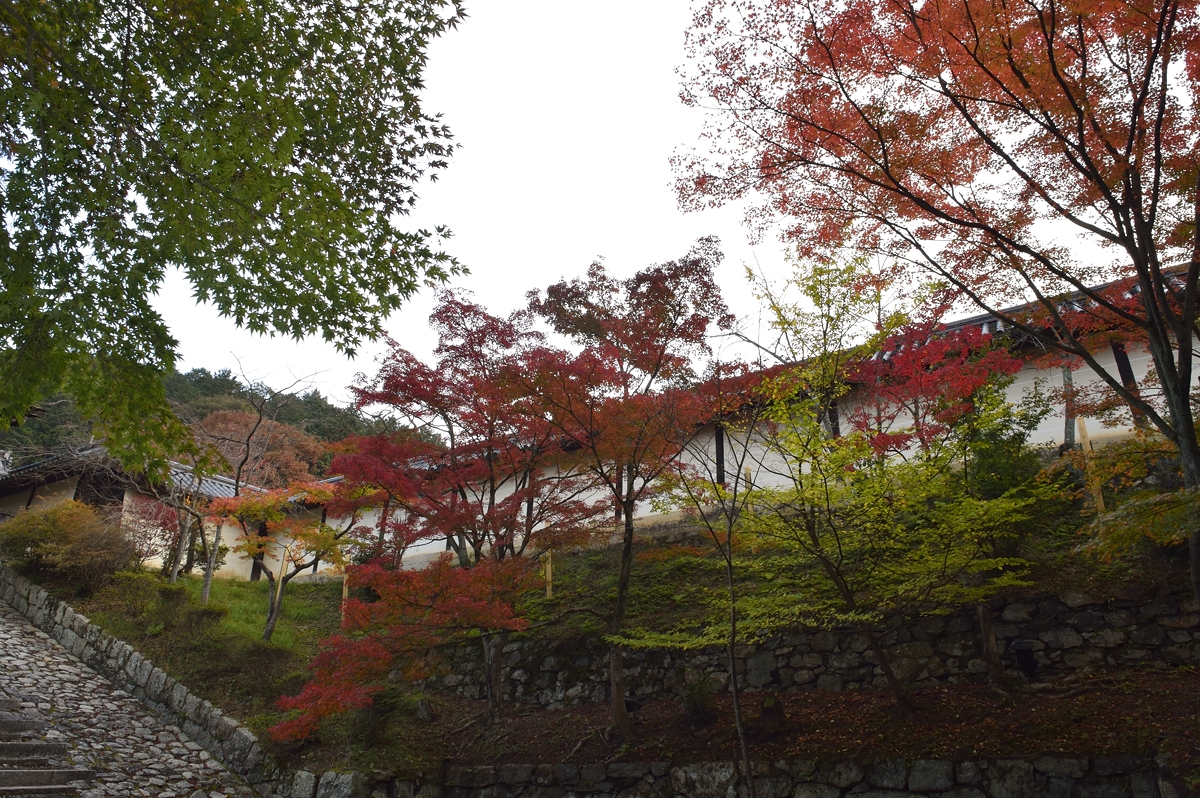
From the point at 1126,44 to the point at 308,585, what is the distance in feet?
65.5

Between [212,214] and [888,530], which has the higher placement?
[212,214]

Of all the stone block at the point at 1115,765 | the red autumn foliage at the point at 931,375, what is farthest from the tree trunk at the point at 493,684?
the stone block at the point at 1115,765

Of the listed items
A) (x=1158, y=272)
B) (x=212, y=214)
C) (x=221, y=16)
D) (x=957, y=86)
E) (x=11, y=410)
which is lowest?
(x=11, y=410)

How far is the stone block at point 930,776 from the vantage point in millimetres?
6848

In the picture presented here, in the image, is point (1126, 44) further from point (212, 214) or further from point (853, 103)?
point (212, 214)

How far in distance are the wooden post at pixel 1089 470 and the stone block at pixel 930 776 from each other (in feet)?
12.1

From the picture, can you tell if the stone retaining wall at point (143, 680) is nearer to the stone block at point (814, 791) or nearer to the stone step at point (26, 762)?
the stone step at point (26, 762)

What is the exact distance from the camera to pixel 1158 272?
629 centimetres

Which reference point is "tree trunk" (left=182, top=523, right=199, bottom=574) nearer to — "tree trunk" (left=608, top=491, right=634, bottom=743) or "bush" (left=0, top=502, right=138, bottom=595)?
"bush" (left=0, top=502, right=138, bottom=595)

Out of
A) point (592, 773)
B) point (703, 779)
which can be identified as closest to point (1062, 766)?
point (703, 779)

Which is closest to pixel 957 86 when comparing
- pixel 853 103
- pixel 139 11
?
pixel 853 103

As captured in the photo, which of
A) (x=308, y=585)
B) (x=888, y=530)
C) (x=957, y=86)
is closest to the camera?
(x=957, y=86)

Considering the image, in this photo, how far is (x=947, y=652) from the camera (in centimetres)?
886

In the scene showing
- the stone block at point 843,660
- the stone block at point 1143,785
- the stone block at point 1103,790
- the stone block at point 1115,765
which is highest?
the stone block at point 843,660
